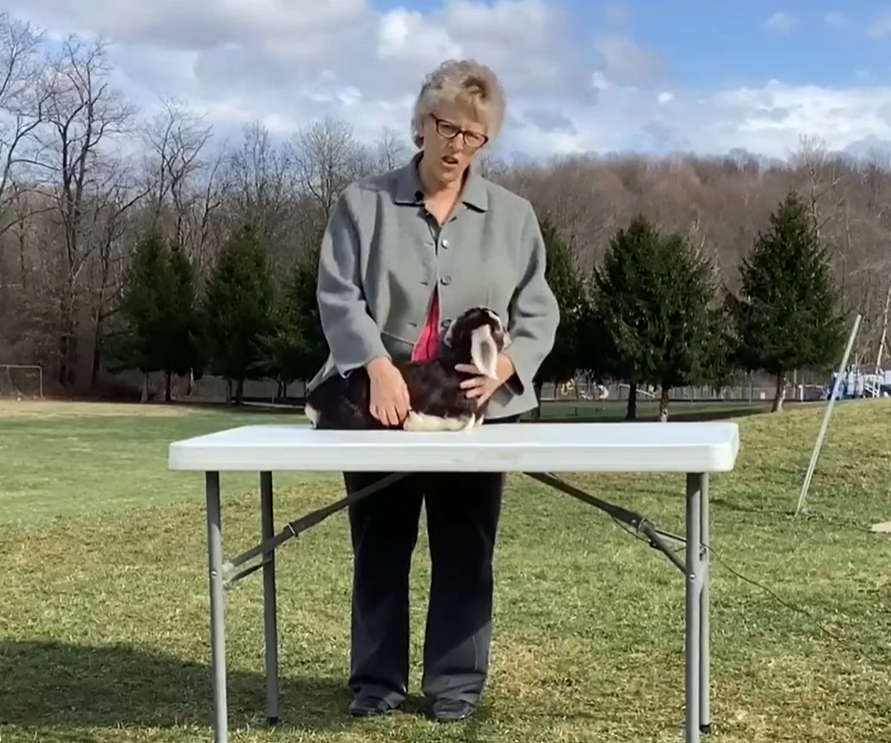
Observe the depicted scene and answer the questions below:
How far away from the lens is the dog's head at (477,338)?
2.39 metres

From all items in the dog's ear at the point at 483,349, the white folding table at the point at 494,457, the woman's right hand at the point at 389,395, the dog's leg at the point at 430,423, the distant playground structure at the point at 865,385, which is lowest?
the distant playground structure at the point at 865,385

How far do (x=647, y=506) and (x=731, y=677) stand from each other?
16.1 feet

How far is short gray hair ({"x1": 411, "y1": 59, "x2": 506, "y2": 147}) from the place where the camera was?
2.46 metres

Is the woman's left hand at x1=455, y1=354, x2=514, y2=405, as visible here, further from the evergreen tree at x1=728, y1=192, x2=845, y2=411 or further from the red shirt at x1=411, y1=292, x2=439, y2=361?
the evergreen tree at x1=728, y1=192, x2=845, y2=411

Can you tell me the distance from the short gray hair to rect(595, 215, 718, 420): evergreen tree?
76.8 feet

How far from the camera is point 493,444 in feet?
6.80

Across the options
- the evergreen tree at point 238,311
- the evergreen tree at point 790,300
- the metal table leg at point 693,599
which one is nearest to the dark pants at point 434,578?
the metal table leg at point 693,599

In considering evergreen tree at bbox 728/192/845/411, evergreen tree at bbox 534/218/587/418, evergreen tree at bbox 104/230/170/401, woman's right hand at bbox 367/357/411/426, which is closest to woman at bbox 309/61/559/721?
woman's right hand at bbox 367/357/411/426

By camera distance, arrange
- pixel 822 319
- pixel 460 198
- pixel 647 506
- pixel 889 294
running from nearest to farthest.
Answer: pixel 460 198 < pixel 647 506 < pixel 822 319 < pixel 889 294

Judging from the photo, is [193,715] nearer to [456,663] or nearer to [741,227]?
[456,663]

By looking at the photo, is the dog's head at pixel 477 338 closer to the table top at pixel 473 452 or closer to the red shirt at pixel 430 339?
the red shirt at pixel 430 339

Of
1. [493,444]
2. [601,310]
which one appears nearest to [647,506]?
[493,444]

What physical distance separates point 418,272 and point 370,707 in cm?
108

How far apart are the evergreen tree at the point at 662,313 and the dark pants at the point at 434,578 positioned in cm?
2314
